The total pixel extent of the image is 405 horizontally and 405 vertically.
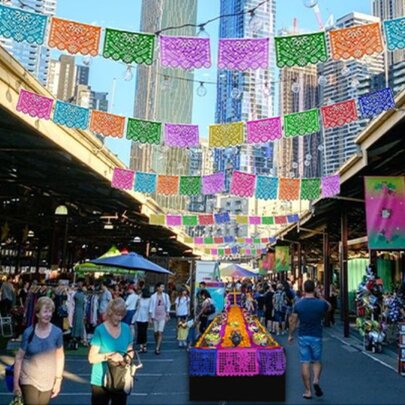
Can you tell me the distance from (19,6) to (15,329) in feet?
32.7

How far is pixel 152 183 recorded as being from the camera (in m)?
15.4

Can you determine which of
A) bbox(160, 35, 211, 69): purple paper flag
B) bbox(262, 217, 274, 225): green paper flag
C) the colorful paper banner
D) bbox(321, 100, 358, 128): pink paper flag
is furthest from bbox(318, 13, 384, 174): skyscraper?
bbox(262, 217, 274, 225): green paper flag

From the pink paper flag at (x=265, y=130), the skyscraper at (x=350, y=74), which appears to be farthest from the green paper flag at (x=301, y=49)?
the pink paper flag at (x=265, y=130)

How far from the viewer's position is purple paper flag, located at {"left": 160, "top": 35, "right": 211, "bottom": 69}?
8.63 m

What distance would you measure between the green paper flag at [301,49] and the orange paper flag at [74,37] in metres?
3.09

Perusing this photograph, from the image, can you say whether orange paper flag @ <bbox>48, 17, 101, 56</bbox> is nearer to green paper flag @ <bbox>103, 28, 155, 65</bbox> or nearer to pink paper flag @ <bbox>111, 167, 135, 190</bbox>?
green paper flag @ <bbox>103, 28, 155, 65</bbox>

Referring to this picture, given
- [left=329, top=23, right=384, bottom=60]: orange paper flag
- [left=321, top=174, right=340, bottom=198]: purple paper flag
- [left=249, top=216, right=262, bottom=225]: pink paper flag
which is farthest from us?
[left=249, top=216, right=262, bottom=225]: pink paper flag

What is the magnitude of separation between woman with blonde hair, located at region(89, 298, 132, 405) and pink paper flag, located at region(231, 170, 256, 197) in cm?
1058

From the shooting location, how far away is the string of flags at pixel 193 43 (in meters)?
8.02

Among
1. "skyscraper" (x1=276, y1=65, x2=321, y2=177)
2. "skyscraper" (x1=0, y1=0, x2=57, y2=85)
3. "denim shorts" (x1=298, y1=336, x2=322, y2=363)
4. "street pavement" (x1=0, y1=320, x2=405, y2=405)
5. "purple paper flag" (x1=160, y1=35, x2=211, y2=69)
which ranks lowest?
"street pavement" (x1=0, y1=320, x2=405, y2=405)

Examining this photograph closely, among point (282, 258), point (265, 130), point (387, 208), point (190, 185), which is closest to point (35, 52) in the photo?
point (265, 130)

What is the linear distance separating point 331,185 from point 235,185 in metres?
2.92

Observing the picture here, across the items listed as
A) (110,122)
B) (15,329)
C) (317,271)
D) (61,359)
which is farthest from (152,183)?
(317,271)

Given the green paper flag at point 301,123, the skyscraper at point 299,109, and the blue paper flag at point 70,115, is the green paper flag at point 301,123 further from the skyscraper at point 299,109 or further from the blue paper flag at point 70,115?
the blue paper flag at point 70,115
